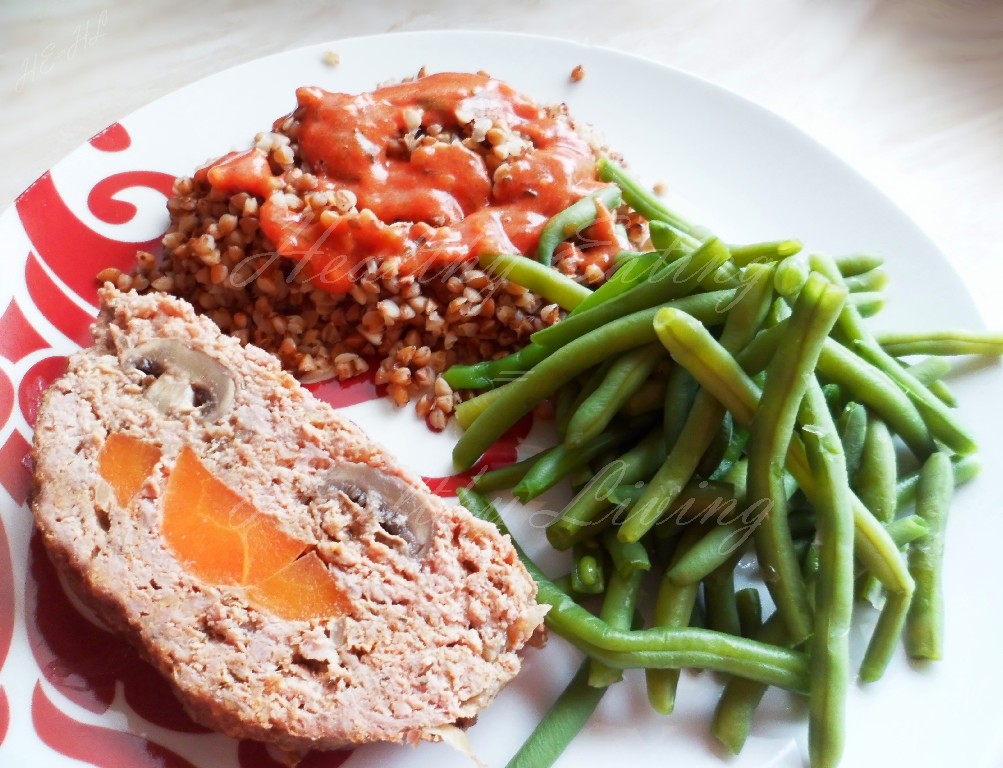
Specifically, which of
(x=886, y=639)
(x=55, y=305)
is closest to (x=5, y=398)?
(x=55, y=305)

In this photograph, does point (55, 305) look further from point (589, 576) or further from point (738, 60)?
point (738, 60)

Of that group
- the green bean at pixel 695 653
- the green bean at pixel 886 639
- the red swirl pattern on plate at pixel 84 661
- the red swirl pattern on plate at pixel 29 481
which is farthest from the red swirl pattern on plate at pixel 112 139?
the green bean at pixel 886 639

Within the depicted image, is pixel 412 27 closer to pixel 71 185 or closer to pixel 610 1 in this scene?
pixel 610 1

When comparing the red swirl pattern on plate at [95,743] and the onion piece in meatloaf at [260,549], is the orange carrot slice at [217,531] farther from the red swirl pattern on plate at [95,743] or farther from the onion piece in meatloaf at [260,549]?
the red swirl pattern on plate at [95,743]

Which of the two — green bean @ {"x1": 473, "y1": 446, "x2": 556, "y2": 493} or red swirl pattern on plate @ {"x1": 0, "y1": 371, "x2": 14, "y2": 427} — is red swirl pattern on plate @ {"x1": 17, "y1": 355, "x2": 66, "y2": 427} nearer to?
red swirl pattern on plate @ {"x1": 0, "y1": 371, "x2": 14, "y2": 427}

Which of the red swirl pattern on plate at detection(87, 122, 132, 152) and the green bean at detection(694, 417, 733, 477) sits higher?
the red swirl pattern on plate at detection(87, 122, 132, 152)

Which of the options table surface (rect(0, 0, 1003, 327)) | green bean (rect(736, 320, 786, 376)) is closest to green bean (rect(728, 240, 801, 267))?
green bean (rect(736, 320, 786, 376))

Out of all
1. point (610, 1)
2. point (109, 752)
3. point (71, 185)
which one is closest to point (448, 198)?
point (71, 185)
